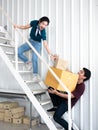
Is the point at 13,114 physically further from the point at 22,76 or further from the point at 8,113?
the point at 22,76

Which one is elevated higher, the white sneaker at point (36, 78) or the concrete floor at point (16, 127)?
the white sneaker at point (36, 78)

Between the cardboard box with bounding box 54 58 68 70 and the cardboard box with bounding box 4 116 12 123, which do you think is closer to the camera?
the cardboard box with bounding box 54 58 68 70

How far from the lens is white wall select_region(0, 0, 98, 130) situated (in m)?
4.22

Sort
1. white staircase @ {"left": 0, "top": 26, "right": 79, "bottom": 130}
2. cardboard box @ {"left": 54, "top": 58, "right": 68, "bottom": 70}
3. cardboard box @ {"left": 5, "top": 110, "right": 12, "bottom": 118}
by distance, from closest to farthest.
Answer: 1. white staircase @ {"left": 0, "top": 26, "right": 79, "bottom": 130}
2. cardboard box @ {"left": 54, "top": 58, "right": 68, "bottom": 70}
3. cardboard box @ {"left": 5, "top": 110, "right": 12, "bottom": 118}

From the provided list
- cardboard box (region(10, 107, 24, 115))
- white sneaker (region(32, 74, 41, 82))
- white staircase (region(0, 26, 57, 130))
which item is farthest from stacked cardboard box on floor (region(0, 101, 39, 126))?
white sneaker (region(32, 74, 41, 82))

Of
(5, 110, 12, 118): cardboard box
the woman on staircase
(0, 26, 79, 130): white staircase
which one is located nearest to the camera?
(0, 26, 79, 130): white staircase

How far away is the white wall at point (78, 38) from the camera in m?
4.22

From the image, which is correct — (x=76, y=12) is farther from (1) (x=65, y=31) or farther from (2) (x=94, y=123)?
(2) (x=94, y=123)

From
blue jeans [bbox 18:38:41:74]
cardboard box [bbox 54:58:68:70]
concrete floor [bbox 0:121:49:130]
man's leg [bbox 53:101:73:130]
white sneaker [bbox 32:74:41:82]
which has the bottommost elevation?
concrete floor [bbox 0:121:49:130]

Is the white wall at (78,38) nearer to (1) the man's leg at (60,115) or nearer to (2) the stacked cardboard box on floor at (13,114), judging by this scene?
(1) the man's leg at (60,115)

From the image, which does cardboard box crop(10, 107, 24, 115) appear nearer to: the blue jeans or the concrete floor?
the concrete floor

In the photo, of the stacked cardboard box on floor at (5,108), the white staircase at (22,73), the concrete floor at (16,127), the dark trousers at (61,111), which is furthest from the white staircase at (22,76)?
the concrete floor at (16,127)

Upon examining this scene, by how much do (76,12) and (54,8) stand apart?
59 centimetres

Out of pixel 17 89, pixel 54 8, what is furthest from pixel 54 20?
pixel 17 89
